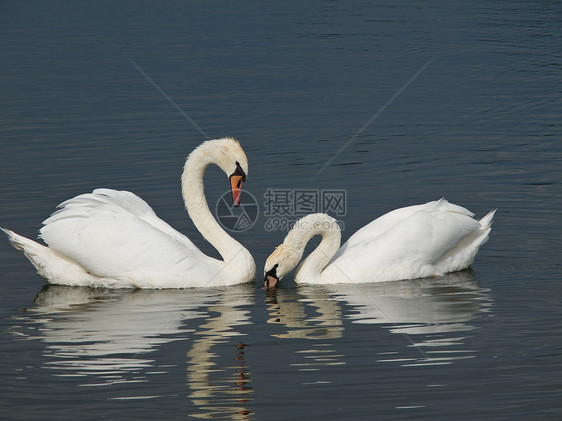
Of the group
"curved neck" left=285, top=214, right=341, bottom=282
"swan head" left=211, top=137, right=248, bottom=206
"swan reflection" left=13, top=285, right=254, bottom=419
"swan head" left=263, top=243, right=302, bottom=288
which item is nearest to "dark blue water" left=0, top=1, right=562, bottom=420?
"swan reflection" left=13, top=285, right=254, bottom=419

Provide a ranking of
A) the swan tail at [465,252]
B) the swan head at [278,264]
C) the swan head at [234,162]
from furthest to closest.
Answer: the swan tail at [465,252]
the swan head at [234,162]
the swan head at [278,264]

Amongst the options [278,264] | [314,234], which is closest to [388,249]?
[314,234]

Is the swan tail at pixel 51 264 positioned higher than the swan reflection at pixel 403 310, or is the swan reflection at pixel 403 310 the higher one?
the swan tail at pixel 51 264

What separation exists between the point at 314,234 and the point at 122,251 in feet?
6.86

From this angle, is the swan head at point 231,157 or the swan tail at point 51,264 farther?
the swan head at point 231,157

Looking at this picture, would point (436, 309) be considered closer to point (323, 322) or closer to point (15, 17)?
point (323, 322)

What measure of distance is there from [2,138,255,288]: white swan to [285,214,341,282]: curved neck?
0.54m

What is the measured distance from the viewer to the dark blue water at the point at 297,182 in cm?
774

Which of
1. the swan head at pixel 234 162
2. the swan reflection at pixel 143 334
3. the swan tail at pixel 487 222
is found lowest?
the swan reflection at pixel 143 334

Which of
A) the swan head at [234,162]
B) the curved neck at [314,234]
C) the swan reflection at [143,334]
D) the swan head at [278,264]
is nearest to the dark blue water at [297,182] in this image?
the swan reflection at [143,334]

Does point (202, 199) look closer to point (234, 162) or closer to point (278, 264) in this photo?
point (234, 162)

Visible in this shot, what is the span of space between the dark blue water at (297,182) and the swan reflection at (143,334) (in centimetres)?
3

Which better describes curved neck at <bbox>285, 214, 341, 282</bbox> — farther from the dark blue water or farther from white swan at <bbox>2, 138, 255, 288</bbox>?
white swan at <bbox>2, 138, 255, 288</bbox>

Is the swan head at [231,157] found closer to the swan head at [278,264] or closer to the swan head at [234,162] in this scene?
the swan head at [234,162]
